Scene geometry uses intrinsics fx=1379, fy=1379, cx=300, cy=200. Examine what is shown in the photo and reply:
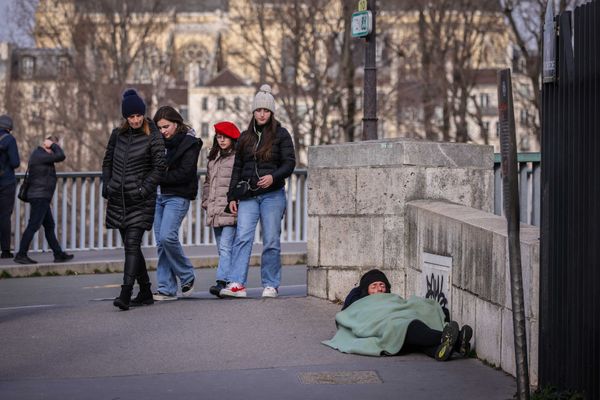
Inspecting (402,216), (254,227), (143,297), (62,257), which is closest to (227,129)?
(254,227)

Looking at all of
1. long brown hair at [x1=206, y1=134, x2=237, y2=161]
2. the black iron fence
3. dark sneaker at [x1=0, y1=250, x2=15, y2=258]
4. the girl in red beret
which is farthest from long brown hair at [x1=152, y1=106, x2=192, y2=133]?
dark sneaker at [x1=0, y1=250, x2=15, y2=258]

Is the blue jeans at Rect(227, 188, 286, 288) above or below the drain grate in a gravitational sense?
above

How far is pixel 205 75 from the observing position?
132375mm

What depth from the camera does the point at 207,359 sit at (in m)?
8.70

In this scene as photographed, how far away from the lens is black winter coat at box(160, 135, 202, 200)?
11750mm

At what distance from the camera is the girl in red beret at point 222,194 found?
1216 cm

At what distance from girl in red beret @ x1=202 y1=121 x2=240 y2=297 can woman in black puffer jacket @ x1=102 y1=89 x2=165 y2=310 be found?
3.46 ft

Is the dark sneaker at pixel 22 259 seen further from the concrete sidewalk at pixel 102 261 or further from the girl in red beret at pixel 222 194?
the girl in red beret at pixel 222 194

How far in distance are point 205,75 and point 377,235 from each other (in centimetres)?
12251

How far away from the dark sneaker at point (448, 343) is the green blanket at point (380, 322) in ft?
0.95

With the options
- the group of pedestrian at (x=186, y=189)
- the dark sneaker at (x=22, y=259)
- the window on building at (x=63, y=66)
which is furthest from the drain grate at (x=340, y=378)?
the window on building at (x=63, y=66)

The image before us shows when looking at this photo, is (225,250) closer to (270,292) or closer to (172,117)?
(270,292)

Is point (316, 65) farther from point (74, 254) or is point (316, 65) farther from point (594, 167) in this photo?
point (594, 167)

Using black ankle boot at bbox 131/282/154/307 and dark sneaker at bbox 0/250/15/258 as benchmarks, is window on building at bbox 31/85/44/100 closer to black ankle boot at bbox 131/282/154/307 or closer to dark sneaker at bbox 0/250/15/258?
dark sneaker at bbox 0/250/15/258
